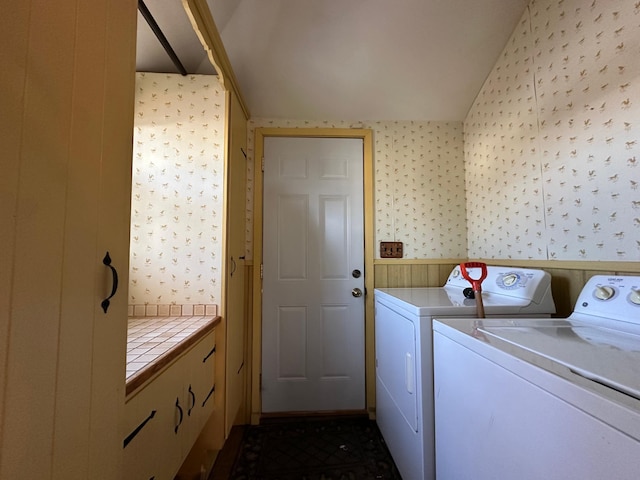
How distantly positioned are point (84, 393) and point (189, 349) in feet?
2.02

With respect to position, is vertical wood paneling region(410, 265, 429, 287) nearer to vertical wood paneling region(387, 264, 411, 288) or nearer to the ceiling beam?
vertical wood paneling region(387, 264, 411, 288)

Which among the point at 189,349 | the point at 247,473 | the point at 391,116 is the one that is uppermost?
the point at 391,116

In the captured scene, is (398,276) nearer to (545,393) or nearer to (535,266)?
(535,266)

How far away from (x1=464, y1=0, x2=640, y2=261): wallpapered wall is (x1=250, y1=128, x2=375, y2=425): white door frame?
2.67ft

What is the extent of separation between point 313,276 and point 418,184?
109 cm

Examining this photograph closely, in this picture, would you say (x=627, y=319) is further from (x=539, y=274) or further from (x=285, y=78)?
(x=285, y=78)

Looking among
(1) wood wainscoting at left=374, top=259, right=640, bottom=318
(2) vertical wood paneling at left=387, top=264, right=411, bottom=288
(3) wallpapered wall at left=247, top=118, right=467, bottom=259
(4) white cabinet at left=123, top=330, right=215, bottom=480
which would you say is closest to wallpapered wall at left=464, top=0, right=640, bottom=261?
(1) wood wainscoting at left=374, top=259, right=640, bottom=318

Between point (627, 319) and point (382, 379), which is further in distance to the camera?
point (382, 379)

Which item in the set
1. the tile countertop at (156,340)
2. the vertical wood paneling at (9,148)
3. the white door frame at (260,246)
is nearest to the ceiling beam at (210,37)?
the white door frame at (260,246)

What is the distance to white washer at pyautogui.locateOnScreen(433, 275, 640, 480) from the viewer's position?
1.52 ft

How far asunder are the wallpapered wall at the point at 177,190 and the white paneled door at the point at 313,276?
0.53 m

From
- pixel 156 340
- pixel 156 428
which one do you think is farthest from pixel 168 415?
pixel 156 340

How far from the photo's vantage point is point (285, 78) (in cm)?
185

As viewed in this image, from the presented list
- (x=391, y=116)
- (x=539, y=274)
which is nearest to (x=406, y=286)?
(x=539, y=274)
